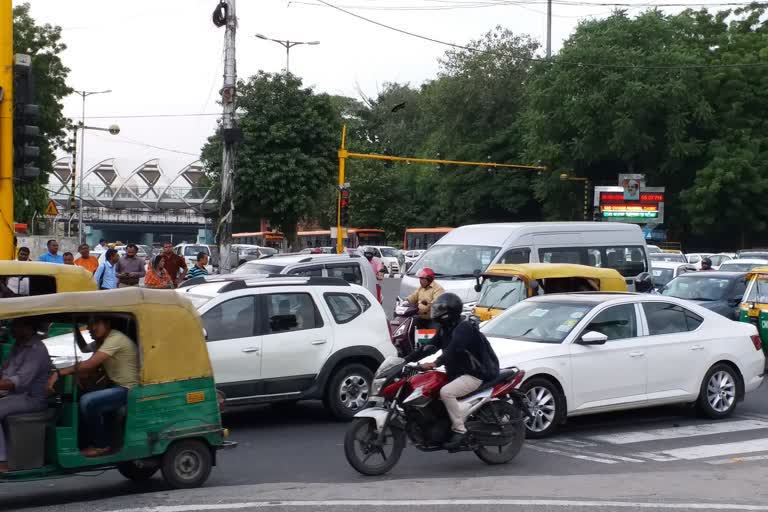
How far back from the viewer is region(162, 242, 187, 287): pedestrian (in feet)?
65.2

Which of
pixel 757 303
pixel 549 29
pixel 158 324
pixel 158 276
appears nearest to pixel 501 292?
pixel 757 303

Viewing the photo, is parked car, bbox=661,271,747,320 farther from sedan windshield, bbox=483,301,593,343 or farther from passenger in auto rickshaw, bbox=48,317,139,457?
passenger in auto rickshaw, bbox=48,317,139,457

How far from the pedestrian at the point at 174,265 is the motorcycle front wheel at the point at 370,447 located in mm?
11082

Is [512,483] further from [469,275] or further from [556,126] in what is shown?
[556,126]

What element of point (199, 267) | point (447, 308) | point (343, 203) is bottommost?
point (199, 267)

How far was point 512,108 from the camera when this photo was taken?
73.5 metres

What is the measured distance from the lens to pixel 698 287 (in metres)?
20.0

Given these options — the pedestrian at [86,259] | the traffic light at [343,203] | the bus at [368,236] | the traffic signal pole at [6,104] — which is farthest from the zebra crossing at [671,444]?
the bus at [368,236]

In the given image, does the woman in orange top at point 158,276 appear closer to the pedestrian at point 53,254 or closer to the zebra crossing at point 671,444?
the pedestrian at point 53,254

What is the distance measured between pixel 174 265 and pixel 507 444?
11303mm

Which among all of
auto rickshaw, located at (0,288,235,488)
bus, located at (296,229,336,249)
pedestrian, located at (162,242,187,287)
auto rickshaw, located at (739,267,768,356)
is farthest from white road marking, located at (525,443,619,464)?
bus, located at (296,229,336,249)

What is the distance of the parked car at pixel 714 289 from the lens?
1922 cm

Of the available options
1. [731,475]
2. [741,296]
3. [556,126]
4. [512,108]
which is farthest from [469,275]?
[512,108]

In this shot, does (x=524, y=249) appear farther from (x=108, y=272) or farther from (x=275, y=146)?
(x=275, y=146)
